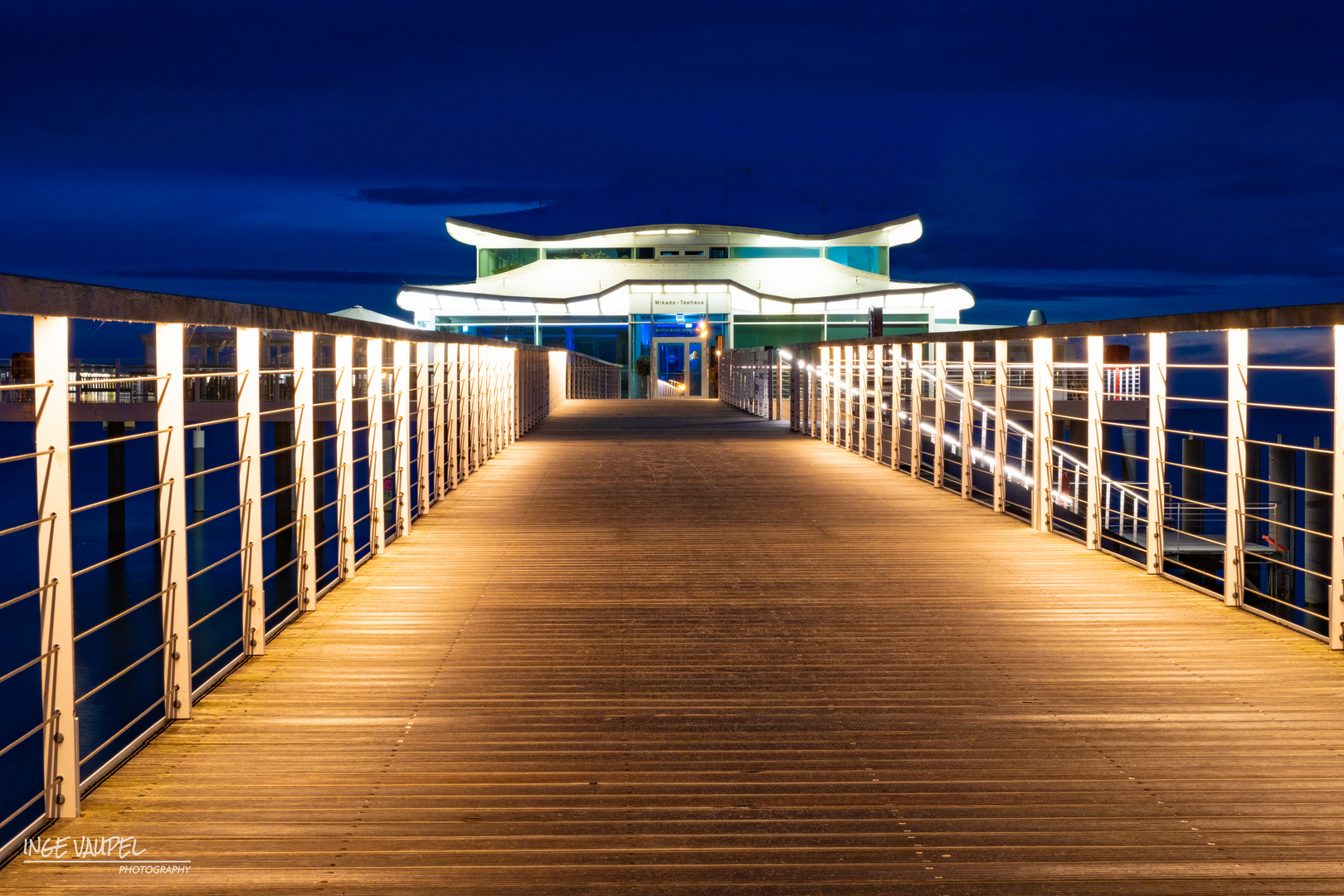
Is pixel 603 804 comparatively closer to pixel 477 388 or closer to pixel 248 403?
pixel 248 403

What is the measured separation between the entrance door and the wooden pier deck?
33651mm

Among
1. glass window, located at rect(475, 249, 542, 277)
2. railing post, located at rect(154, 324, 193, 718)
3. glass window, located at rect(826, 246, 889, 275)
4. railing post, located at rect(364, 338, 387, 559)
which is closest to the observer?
railing post, located at rect(154, 324, 193, 718)

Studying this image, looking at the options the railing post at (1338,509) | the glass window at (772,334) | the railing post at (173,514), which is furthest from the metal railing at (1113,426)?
the glass window at (772,334)

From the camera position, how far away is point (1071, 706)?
387 cm

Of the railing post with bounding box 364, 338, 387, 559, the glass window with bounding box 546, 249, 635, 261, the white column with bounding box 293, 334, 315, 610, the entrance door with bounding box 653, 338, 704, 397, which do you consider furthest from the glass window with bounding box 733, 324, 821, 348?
the white column with bounding box 293, 334, 315, 610

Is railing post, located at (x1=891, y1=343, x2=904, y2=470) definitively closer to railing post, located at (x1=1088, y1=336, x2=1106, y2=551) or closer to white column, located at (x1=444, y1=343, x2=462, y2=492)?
white column, located at (x1=444, y1=343, x2=462, y2=492)

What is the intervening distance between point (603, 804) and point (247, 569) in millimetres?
1971

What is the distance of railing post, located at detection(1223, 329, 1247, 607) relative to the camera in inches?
202

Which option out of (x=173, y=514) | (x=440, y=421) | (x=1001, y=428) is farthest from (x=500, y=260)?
(x=173, y=514)

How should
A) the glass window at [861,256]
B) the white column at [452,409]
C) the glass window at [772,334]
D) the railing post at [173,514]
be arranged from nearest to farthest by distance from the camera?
the railing post at [173,514] → the white column at [452,409] → the glass window at [772,334] → the glass window at [861,256]

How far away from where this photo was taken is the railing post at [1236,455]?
512cm

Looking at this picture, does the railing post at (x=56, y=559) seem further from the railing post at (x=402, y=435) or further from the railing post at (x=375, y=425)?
the railing post at (x=402, y=435)

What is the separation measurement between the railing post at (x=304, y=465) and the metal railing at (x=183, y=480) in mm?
11

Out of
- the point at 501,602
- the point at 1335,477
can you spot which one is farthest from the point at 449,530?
the point at 1335,477
